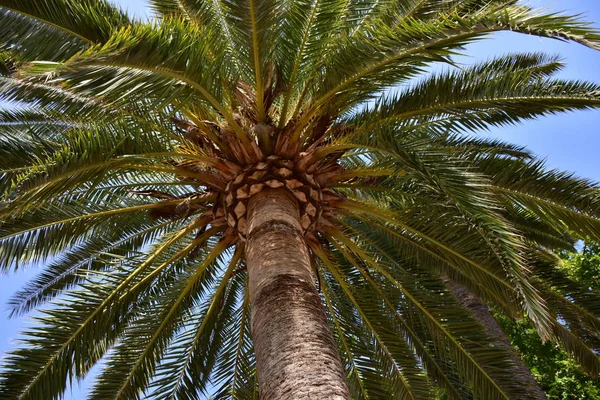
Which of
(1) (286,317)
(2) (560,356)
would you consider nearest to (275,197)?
(1) (286,317)

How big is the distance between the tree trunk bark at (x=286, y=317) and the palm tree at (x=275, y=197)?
0.02 m

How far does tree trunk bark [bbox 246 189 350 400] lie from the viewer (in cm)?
372

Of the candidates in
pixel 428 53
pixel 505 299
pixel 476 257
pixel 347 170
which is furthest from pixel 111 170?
pixel 505 299

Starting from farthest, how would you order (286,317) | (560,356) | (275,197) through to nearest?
1. (560,356)
2. (275,197)
3. (286,317)

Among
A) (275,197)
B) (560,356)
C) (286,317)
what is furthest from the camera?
(560,356)

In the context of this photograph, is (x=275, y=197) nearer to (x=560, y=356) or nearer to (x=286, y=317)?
(x=286, y=317)

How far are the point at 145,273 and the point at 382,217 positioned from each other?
294cm

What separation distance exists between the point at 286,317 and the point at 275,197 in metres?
1.87

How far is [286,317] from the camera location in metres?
4.29

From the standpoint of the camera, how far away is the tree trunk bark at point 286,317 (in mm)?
3717

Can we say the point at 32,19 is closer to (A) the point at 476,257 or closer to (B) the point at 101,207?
(B) the point at 101,207

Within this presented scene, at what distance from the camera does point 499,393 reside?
20.3 feet

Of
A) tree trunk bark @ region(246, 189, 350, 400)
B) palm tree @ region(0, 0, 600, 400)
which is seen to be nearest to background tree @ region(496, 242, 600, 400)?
palm tree @ region(0, 0, 600, 400)

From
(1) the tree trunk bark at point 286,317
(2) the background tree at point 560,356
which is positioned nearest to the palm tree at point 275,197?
(1) the tree trunk bark at point 286,317
